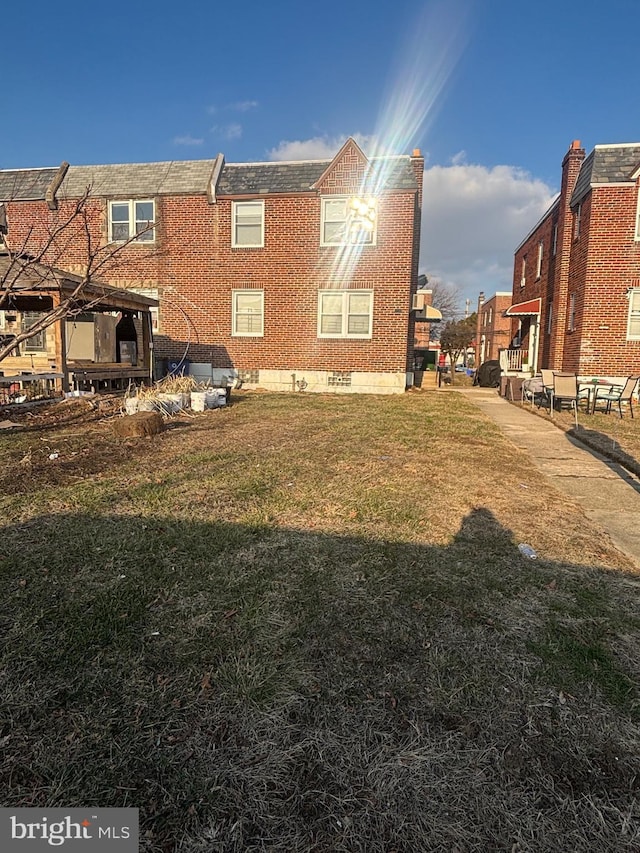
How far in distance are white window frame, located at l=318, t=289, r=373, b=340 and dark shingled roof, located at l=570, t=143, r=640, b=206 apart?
27.3 ft

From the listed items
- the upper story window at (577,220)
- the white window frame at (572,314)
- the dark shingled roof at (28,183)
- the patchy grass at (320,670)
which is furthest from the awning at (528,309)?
the dark shingled roof at (28,183)

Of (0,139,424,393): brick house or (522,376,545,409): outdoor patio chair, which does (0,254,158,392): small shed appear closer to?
(0,139,424,393): brick house

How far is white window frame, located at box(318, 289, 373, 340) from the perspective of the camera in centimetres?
1641

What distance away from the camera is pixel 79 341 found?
45.3ft

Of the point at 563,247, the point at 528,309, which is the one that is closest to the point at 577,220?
the point at 563,247

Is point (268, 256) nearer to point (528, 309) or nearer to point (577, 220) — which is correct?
point (577, 220)

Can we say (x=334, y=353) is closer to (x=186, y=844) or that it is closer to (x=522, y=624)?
(x=522, y=624)

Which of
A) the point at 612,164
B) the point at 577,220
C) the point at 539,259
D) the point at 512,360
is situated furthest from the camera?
the point at 512,360

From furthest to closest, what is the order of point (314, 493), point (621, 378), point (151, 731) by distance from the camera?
1. point (621, 378)
2. point (314, 493)
3. point (151, 731)

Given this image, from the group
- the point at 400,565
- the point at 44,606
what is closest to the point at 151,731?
the point at 44,606

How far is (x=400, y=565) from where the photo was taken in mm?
3250

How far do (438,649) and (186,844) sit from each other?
1.38 metres

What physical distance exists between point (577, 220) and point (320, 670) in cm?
2032

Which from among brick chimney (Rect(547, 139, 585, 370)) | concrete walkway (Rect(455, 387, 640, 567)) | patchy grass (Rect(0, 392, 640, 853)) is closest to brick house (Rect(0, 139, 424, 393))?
brick chimney (Rect(547, 139, 585, 370))
